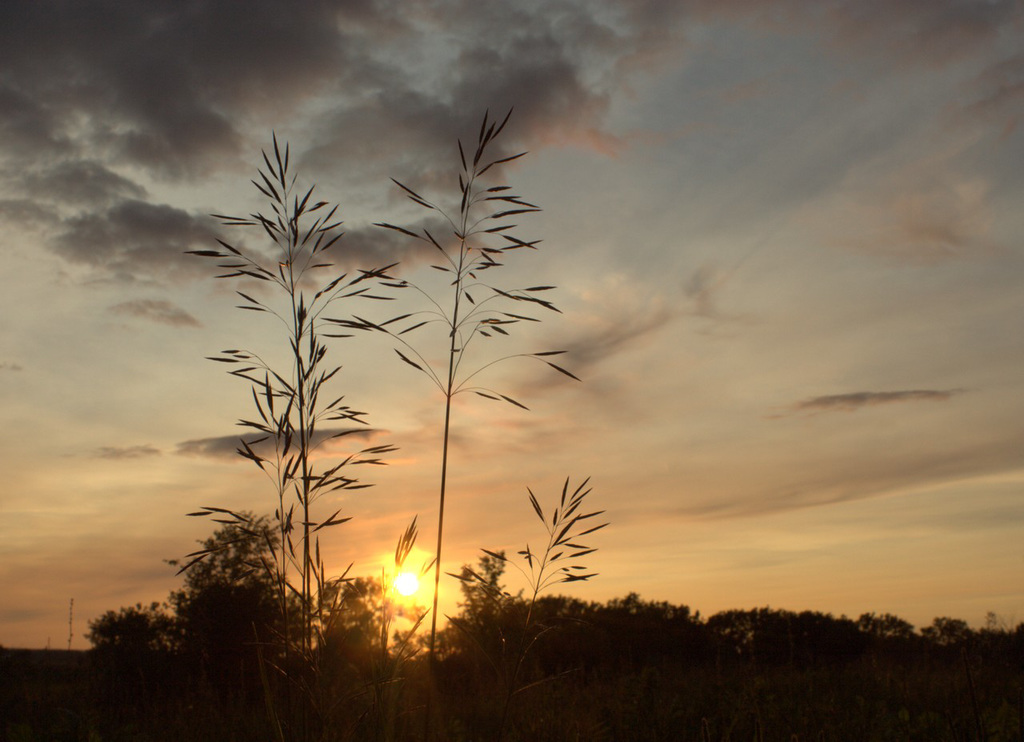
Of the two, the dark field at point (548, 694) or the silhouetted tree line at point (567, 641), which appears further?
the silhouetted tree line at point (567, 641)

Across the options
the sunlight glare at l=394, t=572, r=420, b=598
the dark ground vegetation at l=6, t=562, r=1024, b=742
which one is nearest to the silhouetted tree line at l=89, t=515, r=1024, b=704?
the dark ground vegetation at l=6, t=562, r=1024, b=742

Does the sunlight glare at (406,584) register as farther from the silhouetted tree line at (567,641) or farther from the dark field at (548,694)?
the silhouetted tree line at (567,641)

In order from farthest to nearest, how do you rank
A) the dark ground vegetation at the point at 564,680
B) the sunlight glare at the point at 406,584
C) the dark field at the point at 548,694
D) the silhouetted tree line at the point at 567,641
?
1. the silhouetted tree line at the point at 567,641
2. the dark ground vegetation at the point at 564,680
3. the dark field at the point at 548,694
4. the sunlight glare at the point at 406,584

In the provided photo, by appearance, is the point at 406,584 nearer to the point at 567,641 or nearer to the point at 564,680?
the point at 564,680

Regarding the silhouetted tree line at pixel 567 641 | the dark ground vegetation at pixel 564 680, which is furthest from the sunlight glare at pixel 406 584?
the silhouetted tree line at pixel 567 641

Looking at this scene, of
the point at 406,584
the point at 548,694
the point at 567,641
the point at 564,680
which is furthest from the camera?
the point at 567,641

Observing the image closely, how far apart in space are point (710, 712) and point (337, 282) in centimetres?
457

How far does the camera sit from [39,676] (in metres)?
9.37

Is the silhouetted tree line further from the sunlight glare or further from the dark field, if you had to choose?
the sunlight glare

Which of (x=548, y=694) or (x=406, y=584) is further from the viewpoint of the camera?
(x=548, y=694)

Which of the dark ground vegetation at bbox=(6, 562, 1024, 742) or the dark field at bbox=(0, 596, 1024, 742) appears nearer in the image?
the dark field at bbox=(0, 596, 1024, 742)

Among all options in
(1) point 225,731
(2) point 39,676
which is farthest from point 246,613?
(1) point 225,731

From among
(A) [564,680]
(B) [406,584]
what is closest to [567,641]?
(A) [564,680]

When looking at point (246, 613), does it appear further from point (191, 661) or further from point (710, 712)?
point (710, 712)
